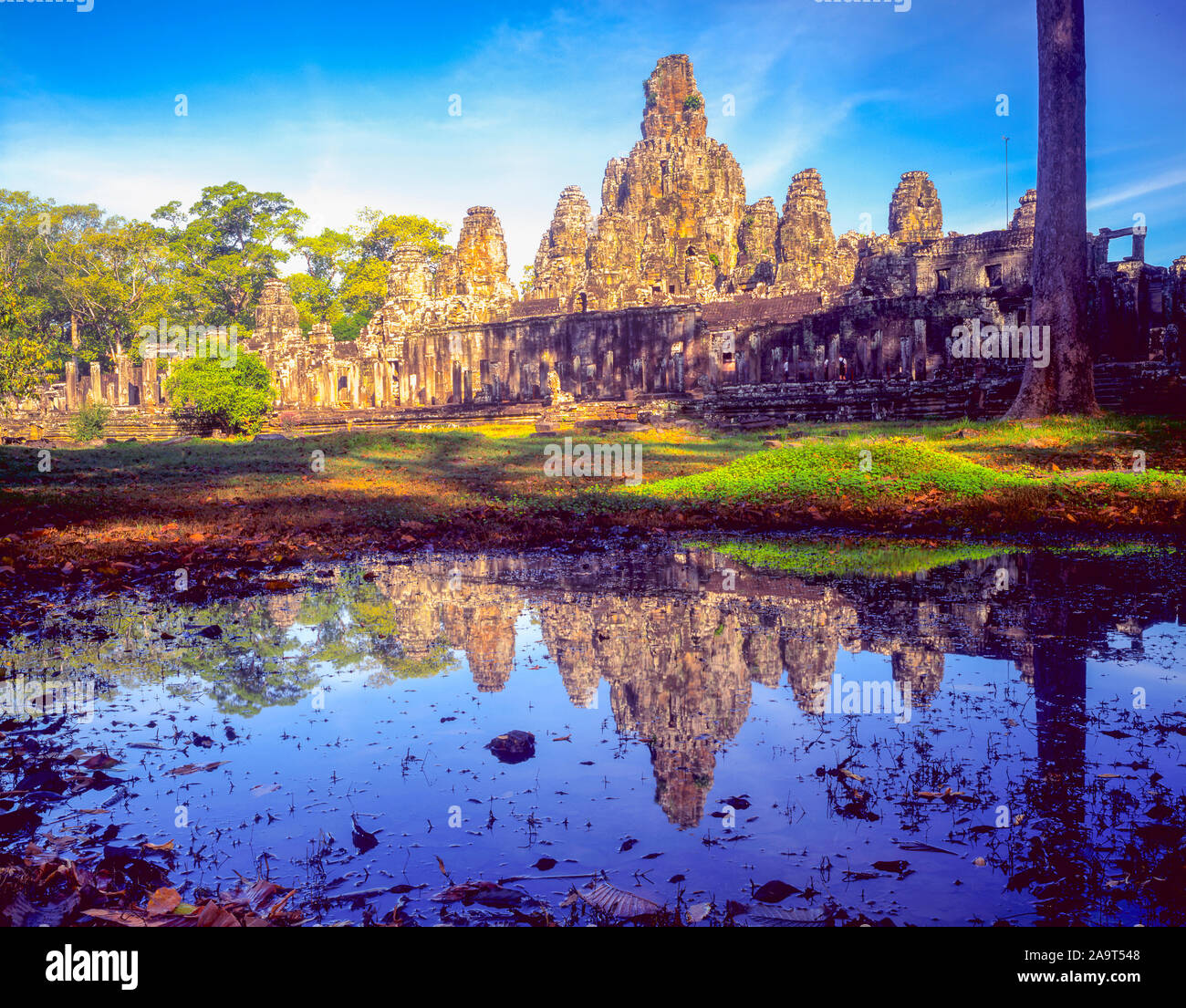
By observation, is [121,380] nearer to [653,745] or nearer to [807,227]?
[807,227]

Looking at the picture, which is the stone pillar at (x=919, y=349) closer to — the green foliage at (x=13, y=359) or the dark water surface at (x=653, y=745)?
the dark water surface at (x=653, y=745)

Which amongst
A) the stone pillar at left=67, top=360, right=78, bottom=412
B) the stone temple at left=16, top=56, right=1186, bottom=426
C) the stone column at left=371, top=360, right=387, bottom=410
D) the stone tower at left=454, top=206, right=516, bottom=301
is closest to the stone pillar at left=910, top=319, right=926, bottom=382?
the stone temple at left=16, top=56, right=1186, bottom=426

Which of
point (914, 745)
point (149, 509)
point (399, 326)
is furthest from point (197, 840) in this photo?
point (399, 326)

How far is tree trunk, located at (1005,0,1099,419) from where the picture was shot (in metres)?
17.9

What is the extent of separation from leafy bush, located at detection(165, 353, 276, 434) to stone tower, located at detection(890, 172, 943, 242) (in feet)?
129

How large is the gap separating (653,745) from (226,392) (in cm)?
2700

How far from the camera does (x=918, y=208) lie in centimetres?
Result: 5241

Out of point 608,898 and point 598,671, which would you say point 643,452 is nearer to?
point 598,671

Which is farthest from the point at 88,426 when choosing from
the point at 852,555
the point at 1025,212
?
the point at 1025,212

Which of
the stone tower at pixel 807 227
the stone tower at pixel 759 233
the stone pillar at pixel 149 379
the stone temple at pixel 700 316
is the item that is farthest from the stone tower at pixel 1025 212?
the stone pillar at pixel 149 379

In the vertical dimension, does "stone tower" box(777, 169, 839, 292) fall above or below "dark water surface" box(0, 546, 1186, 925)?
above

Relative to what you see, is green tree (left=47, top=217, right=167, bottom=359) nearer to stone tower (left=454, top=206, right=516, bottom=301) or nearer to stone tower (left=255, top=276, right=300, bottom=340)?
stone tower (left=255, top=276, right=300, bottom=340)

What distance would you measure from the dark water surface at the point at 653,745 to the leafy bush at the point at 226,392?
22349mm

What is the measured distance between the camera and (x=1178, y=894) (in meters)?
2.70
